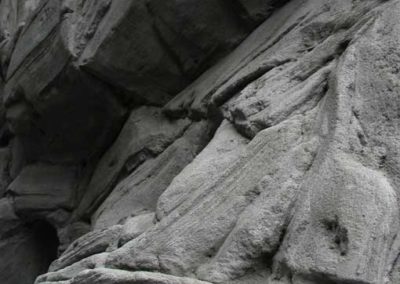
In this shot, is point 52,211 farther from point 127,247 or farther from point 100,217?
point 127,247

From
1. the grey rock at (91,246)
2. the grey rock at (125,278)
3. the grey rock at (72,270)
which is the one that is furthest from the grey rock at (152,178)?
the grey rock at (125,278)

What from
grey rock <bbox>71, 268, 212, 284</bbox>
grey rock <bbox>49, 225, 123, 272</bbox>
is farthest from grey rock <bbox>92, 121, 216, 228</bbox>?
grey rock <bbox>71, 268, 212, 284</bbox>

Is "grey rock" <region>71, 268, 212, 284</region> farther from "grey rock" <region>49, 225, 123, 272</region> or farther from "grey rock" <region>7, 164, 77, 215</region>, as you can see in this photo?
"grey rock" <region>7, 164, 77, 215</region>

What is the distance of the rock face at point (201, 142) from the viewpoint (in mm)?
4137

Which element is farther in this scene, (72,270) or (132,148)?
(132,148)

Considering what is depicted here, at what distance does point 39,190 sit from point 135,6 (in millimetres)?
2782

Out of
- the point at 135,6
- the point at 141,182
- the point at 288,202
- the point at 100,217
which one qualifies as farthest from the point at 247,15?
the point at 288,202

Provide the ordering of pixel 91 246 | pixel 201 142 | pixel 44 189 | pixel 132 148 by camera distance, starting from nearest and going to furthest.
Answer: pixel 91 246 < pixel 201 142 < pixel 132 148 < pixel 44 189

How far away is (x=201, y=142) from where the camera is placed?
665 cm

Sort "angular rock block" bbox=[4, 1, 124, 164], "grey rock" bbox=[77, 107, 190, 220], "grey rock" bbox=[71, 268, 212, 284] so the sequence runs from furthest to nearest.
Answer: "angular rock block" bbox=[4, 1, 124, 164] < "grey rock" bbox=[77, 107, 190, 220] < "grey rock" bbox=[71, 268, 212, 284]

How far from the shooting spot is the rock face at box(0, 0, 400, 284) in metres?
4.14

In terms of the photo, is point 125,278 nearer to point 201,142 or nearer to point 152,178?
point 201,142

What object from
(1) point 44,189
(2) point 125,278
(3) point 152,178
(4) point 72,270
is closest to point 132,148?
(3) point 152,178

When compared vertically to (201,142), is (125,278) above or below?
above
